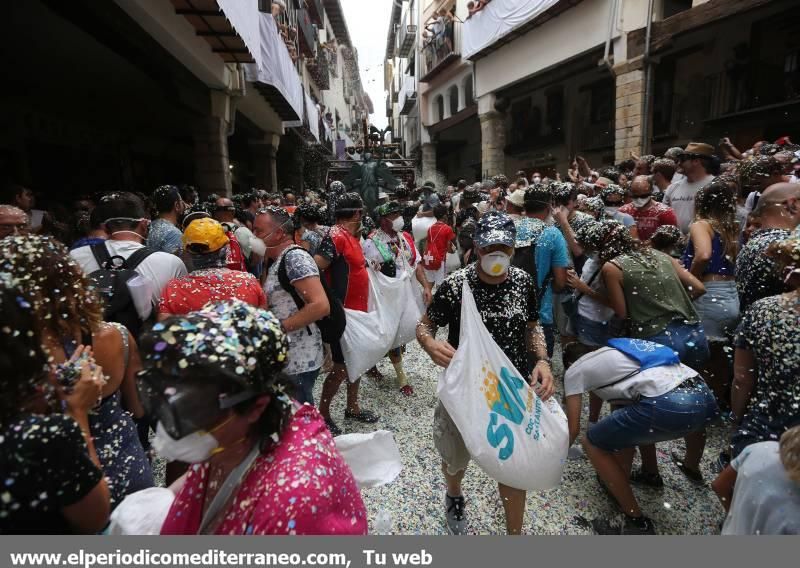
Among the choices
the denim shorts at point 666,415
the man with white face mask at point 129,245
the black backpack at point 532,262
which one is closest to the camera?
the denim shorts at point 666,415

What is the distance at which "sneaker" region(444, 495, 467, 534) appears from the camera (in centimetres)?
232

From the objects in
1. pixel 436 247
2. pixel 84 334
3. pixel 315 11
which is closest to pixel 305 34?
pixel 315 11

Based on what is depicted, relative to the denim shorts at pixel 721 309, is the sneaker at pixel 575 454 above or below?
below

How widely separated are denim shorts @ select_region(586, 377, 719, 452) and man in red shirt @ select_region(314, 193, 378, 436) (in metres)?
1.97

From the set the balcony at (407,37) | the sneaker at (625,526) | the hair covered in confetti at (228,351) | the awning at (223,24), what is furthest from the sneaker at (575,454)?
the balcony at (407,37)

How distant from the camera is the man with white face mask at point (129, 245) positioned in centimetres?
236

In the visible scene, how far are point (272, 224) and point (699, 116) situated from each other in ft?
39.6

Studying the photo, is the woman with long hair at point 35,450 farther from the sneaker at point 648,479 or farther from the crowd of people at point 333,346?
the sneaker at point 648,479

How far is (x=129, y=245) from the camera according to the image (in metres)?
2.49

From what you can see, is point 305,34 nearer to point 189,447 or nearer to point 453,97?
point 453,97

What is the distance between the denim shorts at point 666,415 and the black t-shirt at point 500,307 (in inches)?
20.3

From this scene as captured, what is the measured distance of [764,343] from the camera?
171 centimetres

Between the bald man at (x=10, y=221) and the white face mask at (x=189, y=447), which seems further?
the bald man at (x=10, y=221)

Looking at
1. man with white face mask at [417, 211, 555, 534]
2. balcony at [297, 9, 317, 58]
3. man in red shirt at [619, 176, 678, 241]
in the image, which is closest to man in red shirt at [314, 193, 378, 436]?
man with white face mask at [417, 211, 555, 534]
